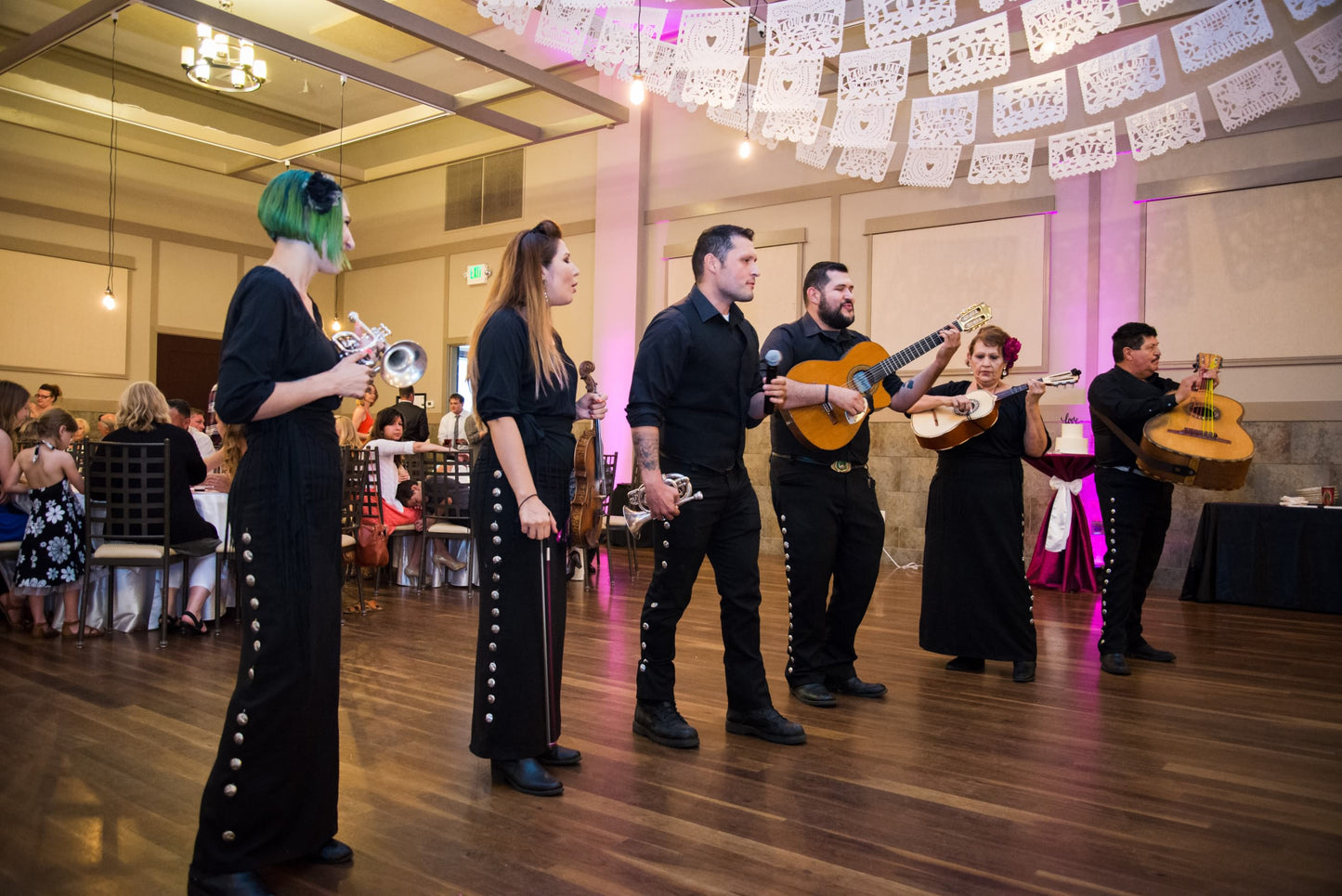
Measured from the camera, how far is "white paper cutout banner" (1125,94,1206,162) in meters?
6.20

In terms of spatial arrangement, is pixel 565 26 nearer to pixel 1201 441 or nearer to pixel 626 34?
pixel 626 34

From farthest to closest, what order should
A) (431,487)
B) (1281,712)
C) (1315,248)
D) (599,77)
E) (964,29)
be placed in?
(599,77), (1315,248), (431,487), (964,29), (1281,712)

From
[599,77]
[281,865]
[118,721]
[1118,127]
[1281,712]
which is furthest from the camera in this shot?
[599,77]

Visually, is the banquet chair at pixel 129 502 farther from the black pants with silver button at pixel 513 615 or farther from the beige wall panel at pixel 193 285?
Answer: the beige wall panel at pixel 193 285

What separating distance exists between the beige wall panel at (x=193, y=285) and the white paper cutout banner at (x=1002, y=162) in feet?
31.1

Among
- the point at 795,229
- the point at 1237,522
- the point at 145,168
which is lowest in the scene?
the point at 1237,522

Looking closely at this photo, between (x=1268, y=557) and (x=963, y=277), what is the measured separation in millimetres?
3531

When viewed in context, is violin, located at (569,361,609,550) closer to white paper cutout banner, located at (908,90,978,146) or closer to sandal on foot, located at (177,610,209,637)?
sandal on foot, located at (177,610,209,637)

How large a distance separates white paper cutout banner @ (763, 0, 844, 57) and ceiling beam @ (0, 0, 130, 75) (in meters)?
5.41

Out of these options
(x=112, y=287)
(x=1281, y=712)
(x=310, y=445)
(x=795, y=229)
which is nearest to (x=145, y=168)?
(x=112, y=287)

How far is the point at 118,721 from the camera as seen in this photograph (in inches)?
127

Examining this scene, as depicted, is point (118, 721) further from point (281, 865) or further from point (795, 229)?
point (795, 229)

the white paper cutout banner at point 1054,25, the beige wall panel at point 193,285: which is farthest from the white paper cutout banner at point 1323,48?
the beige wall panel at point 193,285

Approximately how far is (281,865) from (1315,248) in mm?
8086
